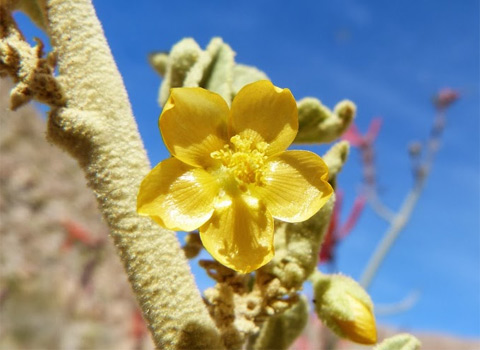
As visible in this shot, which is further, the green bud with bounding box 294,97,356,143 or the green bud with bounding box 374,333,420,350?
the green bud with bounding box 294,97,356,143

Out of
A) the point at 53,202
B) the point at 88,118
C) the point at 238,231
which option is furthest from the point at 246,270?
the point at 53,202

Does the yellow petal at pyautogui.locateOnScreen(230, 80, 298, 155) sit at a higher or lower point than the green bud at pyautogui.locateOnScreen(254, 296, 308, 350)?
higher

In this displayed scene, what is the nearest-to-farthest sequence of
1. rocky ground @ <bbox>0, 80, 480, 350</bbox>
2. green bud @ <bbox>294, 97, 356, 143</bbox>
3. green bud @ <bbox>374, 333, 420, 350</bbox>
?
green bud @ <bbox>374, 333, 420, 350</bbox>, green bud @ <bbox>294, 97, 356, 143</bbox>, rocky ground @ <bbox>0, 80, 480, 350</bbox>

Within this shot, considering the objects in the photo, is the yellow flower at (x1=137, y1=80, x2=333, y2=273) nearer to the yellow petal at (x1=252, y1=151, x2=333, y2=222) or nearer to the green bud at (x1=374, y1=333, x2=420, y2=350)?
the yellow petal at (x1=252, y1=151, x2=333, y2=222)

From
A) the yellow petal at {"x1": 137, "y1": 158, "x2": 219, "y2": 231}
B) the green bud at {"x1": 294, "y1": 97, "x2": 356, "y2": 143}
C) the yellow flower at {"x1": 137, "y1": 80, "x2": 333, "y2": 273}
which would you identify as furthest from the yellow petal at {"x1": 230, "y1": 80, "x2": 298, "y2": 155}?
the green bud at {"x1": 294, "y1": 97, "x2": 356, "y2": 143}

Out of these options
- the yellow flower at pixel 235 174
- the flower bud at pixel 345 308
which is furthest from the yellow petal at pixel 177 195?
the flower bud at pixel 345 308

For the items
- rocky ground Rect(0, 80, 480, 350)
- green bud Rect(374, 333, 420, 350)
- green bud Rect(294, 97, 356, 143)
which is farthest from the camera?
rocky ground Rect(0, 80, 480, 350)

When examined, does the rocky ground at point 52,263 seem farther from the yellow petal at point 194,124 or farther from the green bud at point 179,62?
the yellow petal at point 194,124

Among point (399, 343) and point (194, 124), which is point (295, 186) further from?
Answer: point (399, 343)
